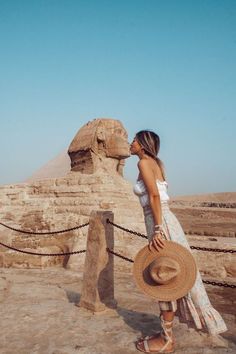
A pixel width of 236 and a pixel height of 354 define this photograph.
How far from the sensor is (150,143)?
9.75ft

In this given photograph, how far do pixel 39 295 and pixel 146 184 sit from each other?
9.68 ft

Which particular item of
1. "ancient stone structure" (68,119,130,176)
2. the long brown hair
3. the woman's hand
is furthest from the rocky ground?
"ancient stone structure" (68,119,130,176)

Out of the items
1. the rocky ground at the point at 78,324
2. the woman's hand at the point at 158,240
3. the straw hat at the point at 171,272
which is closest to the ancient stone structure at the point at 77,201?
the rocky ground at the point at 78,324

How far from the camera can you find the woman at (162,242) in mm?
2750

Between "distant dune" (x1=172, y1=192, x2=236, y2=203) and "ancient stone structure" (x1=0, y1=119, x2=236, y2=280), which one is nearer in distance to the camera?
"ancient stone structure" (x1=0, y1=119, x2=236, y2=280)

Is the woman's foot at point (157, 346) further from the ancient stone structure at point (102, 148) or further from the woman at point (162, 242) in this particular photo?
the ancient stone structure at point (102, 148)

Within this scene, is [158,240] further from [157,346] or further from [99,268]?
[99,268]

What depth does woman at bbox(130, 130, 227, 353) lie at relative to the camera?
2750 millimetres

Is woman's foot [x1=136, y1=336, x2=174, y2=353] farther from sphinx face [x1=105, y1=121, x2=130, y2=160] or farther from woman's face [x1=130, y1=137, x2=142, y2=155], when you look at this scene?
sphinx face [x1=105, y1=121, x2=130, y2=160]

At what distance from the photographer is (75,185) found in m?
8.98

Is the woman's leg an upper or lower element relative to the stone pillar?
lower

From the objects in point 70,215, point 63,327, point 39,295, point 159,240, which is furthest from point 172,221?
point 70,215

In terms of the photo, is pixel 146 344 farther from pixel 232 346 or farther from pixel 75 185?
pixel 75 185

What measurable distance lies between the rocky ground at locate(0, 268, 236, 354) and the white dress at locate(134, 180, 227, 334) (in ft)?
0.86
